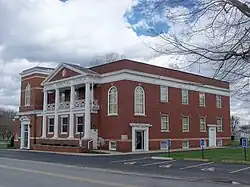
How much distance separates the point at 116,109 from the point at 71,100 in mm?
5953

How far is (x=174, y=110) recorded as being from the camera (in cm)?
4362

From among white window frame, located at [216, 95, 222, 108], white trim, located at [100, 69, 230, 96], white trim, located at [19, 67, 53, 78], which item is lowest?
white window frame, located at [216, 95, 222, 108]

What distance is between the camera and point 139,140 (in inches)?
1534

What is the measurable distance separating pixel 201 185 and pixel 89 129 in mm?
25745

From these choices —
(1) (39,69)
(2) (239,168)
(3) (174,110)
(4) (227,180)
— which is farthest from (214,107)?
(4) (227,180)

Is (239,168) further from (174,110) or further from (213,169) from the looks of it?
(174,110)

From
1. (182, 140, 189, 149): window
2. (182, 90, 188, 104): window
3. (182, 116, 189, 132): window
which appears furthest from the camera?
(182, 90, 188, 104): window

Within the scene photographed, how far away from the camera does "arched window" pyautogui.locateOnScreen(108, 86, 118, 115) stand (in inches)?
1522

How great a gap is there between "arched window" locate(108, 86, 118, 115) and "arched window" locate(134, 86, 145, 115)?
2.06 metres

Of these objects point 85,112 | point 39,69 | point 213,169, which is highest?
point 39,69

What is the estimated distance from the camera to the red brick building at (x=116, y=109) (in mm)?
38281

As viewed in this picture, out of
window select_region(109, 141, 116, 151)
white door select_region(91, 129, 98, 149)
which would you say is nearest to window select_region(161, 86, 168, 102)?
window select_region(109, 141, 116, 151)

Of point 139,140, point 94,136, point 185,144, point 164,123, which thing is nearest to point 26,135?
point 94,136

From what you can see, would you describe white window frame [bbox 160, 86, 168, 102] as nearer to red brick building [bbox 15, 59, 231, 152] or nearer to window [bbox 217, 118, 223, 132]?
red brick building [bbox 15, 59, 231, 152]
